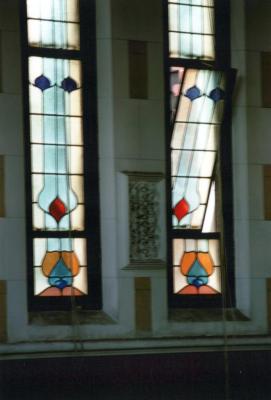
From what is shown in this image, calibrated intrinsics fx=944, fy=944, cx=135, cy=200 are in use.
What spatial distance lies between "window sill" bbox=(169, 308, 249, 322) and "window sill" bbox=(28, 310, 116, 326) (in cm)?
46

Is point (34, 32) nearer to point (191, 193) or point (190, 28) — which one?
point (190, 28)

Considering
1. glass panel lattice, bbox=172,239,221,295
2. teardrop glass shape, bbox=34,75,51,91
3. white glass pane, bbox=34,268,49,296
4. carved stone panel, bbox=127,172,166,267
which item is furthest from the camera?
glass panel lattice, bbox=172,239,221,295

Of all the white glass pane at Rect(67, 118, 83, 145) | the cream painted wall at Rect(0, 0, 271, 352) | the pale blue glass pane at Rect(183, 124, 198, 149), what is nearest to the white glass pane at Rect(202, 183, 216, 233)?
the cream painted wall at Rect(0, 0, 271, 352)

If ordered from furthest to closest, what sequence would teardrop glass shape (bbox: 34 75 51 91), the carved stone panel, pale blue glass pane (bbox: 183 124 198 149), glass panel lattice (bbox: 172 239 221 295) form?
pale blue glass pane (bbox: 183 124 198 149) < glass panel lattice (bbox: 172 239 221 295) < the carved stone panel < teardrop glass shape (bbox: 34 75 51 91)

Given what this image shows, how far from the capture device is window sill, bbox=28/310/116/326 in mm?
5953

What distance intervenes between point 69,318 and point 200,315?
3.13 feet

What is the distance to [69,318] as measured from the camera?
602cm

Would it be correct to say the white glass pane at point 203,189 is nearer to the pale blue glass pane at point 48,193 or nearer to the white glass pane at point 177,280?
the white glass pane at point 177,280

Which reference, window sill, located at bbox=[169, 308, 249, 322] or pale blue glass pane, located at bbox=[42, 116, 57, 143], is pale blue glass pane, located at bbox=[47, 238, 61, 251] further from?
window sill, located at bbox=[169, 308, 249, 322]

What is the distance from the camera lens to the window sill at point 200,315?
6371mm

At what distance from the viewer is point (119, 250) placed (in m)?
6.25

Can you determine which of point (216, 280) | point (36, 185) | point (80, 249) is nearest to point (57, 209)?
point (36, 185)

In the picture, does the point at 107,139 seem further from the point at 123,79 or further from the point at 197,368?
the point at 197,368

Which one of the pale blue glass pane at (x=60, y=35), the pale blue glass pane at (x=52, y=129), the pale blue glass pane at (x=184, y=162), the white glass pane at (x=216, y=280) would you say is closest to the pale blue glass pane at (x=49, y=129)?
the pale blue glass pane at (x=52, y=129)
